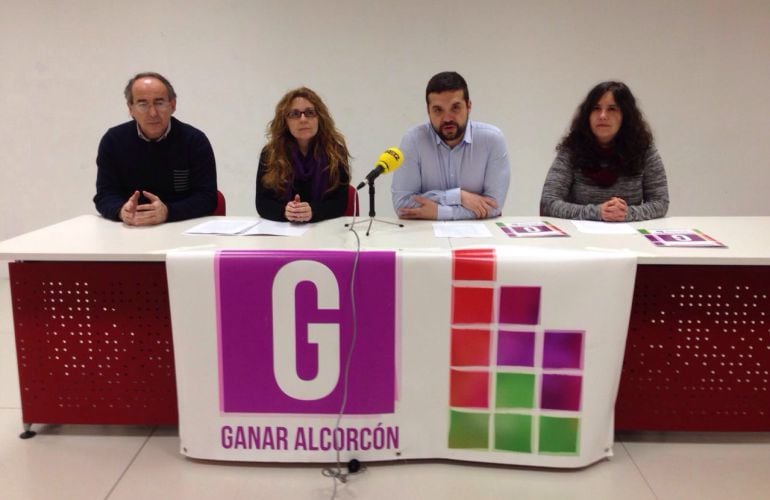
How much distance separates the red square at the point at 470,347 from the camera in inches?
71.7

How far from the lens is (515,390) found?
184 centimetres

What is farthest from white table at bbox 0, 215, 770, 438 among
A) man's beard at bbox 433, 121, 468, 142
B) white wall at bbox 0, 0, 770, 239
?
white wall at bbox 0, 0, 770, 239

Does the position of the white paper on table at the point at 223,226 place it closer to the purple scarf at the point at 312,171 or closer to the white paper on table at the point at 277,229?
the white paper on table at the point at 277,229

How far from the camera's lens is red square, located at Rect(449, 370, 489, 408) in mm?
1842

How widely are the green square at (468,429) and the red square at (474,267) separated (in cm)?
45

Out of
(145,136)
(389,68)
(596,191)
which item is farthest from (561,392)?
(389,68)

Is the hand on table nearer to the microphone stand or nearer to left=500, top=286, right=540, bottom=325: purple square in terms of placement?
the microphone stand

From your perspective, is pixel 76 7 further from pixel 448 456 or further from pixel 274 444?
pixel 448 456

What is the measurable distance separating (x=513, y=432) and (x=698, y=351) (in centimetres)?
73

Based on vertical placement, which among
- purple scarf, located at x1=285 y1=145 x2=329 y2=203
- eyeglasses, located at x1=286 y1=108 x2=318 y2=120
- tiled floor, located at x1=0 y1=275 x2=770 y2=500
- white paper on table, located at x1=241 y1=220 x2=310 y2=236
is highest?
eyeglasses, located at x1=286 y1=108 x2=318 y2=120

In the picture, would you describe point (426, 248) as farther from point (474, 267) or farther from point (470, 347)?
point (470, 347)

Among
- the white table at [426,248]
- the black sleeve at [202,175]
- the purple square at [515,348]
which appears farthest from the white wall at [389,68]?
the purple square at [515,348]

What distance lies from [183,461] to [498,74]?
9.45ft

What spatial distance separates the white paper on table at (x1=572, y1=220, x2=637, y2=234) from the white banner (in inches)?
16.5
